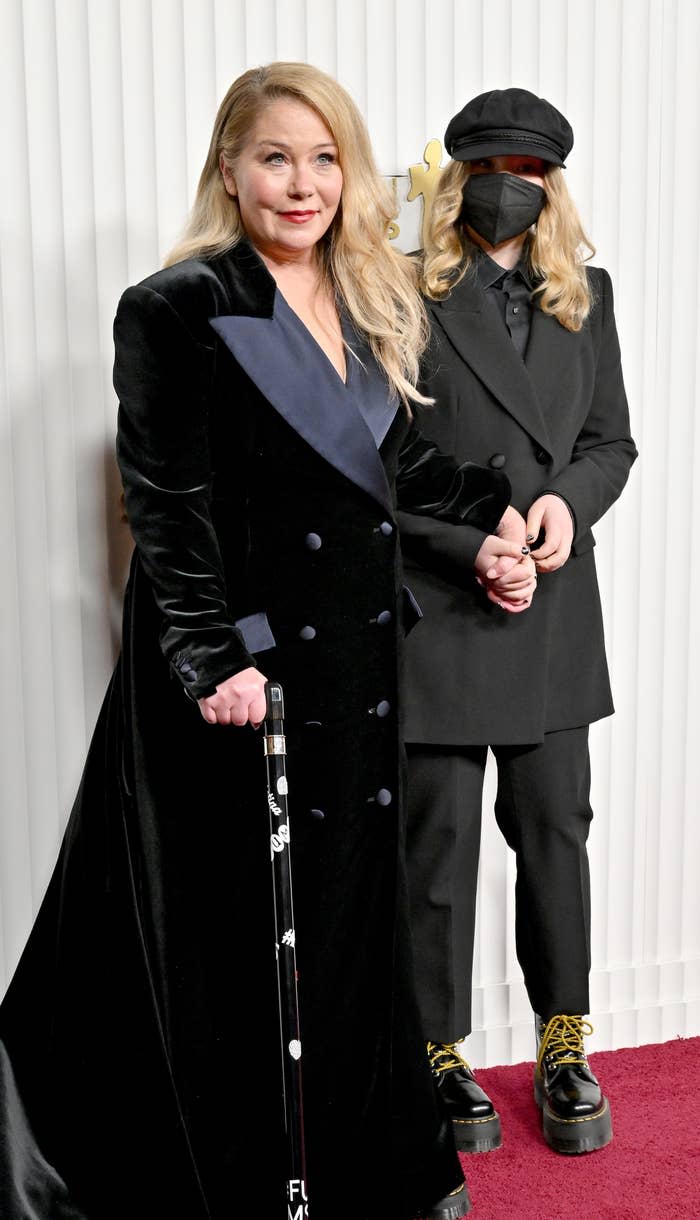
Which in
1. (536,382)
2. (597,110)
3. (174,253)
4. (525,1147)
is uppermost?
(597,110)

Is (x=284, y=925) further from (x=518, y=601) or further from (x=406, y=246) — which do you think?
(x=406, y=246)

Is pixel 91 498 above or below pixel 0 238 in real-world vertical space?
below

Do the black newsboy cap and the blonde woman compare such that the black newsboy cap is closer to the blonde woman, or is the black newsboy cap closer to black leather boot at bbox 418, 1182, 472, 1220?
the blonde woman

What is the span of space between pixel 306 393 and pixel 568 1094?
1168 mm

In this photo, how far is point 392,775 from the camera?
70.0 inches

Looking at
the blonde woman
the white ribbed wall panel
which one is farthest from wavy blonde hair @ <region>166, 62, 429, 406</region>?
the white ribbed wall panel

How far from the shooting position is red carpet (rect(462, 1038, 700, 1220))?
1929 millimetres

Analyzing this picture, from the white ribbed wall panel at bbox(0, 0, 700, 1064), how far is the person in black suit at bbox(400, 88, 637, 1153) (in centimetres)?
31

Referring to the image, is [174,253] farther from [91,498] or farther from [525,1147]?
[525,1147]

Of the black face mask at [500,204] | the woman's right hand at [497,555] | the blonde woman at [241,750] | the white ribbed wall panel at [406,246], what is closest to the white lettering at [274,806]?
the blonde woman at [241,750]

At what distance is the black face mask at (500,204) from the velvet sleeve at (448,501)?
0.33m

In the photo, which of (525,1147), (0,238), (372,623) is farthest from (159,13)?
(525,1147)

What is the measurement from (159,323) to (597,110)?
1.16 m

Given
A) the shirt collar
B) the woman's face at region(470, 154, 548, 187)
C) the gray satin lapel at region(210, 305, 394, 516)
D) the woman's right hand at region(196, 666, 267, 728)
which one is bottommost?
the woman's right hand at region(196, 666, 267, 728)
